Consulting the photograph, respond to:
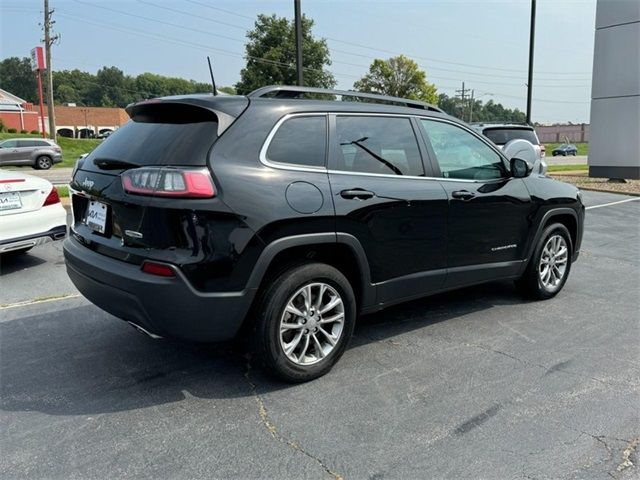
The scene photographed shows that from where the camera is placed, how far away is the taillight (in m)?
2.91

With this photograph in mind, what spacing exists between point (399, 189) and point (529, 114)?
23.5 metres

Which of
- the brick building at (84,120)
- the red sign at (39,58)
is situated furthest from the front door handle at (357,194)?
the brick building at (84,120)

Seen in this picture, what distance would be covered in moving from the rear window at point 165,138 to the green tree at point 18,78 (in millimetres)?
137665

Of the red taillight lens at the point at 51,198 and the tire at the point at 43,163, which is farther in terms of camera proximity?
the tire at the point at 43,163

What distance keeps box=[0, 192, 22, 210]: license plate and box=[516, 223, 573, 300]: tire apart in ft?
17.2

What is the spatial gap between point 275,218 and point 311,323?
28.8 inches

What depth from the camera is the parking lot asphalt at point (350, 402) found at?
8.52 ft

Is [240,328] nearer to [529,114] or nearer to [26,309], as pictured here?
[26,309]

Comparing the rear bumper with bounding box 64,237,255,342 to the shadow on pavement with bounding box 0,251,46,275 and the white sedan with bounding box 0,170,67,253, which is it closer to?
the white sedan with bounding box 0,170,67,253

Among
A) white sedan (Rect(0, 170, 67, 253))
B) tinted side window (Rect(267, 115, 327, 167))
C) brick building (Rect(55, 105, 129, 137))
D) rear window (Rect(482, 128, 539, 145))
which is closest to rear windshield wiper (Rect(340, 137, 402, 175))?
tinted side window (Rect(267, 115, 327, 167))

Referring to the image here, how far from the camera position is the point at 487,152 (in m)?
4.67

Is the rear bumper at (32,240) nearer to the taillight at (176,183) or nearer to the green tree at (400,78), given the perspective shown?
the taillight at (176,183)

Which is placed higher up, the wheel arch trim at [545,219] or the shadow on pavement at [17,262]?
the wheel arch trim at [545,219]

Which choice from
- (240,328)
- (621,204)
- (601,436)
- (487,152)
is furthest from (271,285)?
(621,204)
